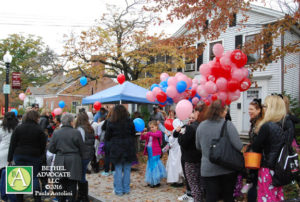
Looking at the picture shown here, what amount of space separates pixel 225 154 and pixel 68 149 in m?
2.64

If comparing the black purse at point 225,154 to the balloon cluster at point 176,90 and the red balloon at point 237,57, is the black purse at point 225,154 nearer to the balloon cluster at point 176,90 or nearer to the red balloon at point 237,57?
the red balloon at point 237,57

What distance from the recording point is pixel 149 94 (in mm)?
6570

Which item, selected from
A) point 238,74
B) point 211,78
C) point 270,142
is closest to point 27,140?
point 211,78

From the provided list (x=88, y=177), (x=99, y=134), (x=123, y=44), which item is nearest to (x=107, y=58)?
(x=123, y=44)

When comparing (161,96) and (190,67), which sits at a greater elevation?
(190,67)

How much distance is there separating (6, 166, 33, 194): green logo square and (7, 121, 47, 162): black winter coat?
0.37m

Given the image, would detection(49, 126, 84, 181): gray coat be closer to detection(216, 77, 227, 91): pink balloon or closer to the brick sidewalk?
the brick sidewalk

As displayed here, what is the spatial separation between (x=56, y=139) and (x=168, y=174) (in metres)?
2.85

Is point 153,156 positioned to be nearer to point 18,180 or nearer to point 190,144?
point 190,144

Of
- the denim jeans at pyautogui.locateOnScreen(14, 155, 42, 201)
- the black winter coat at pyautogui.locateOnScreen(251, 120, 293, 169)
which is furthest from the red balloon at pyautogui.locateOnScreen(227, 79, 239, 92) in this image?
the denim jeans at pyautogui.locateOnScreen(14, 155, 42, 201)

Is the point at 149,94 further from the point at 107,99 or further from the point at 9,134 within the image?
the point at 9,134

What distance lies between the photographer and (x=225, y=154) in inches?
124

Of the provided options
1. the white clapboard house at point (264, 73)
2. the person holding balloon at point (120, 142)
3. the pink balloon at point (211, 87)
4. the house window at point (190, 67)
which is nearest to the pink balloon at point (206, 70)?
the pink balloon at point (211, 87)

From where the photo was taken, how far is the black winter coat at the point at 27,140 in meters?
4.52
